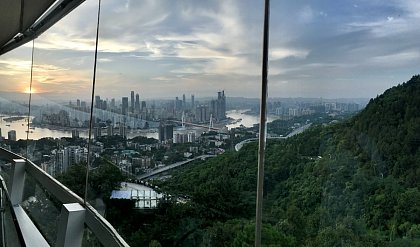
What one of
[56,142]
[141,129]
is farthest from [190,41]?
[56,142]

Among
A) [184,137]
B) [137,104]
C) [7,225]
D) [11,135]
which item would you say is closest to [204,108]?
[184,137]

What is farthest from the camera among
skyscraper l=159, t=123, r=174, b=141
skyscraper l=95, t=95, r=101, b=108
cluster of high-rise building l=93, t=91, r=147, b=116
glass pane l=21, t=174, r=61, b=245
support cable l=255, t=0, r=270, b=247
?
glass pane l=21, t=174, r=61, b=245

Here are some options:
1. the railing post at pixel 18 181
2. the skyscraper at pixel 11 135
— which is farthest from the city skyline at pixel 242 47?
the skyscraper at pixel 11 135

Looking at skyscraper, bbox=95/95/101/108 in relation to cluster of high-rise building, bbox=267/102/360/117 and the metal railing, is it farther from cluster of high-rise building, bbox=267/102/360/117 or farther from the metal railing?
cluster of high-rise building, bbox=267/102/360/117

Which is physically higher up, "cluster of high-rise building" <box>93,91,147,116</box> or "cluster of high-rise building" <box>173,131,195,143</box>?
"cluster of high-rise building" <box>93,91,147,116</box>

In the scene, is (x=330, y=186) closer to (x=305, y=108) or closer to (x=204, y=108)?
(x=305, y=108)

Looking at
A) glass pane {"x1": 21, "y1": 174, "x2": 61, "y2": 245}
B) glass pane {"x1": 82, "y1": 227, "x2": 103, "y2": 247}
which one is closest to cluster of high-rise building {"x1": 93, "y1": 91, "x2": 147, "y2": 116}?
glass pane {"x1": 82, "y1": 227, "x2": 103, "y2": 247}

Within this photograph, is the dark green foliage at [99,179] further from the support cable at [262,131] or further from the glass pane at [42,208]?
the support cable at [262,131]
